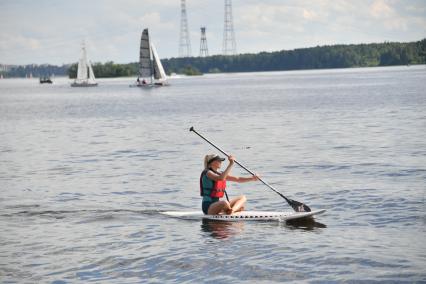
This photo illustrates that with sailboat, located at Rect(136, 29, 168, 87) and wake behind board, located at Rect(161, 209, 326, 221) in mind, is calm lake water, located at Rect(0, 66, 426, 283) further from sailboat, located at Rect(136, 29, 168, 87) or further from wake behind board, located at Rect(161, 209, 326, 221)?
sailboat, located at Rect(136, 29, 168, 87)

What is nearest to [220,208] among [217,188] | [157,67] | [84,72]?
[217,188]

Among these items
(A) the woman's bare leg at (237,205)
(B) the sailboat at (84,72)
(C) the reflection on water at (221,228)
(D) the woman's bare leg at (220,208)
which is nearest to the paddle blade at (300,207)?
(A) the woman's bare leg at (237,205)

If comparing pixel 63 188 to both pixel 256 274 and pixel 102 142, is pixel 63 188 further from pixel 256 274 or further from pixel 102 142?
pixel 102 142

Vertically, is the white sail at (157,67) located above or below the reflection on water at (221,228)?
above

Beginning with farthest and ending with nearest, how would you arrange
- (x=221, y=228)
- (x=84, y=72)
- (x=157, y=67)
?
(x=84, y=72)
(x=157, y=67)
(x=221, y=228)

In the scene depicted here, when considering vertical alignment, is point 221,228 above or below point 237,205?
below

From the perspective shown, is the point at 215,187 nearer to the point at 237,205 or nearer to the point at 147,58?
the point at 237,205

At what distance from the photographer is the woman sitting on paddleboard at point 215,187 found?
60.8 feet

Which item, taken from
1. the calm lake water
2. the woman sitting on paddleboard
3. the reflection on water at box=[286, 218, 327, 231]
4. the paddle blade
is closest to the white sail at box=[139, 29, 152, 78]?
the calm lake water

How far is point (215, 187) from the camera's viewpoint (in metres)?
18.9

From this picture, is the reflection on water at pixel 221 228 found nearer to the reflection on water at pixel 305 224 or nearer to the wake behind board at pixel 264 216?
the wake behind board at pixel 264 216

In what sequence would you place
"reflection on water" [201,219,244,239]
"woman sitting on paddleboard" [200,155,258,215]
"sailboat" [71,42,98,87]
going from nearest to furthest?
"reflection on water" [201,219,244,239] → "woman sitting on paddleboard" [200,155,258,215] → "sailboat" [71,42,98,87]

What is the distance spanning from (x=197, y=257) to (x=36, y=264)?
3.47 m

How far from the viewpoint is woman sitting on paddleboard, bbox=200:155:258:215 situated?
60.8 feet
